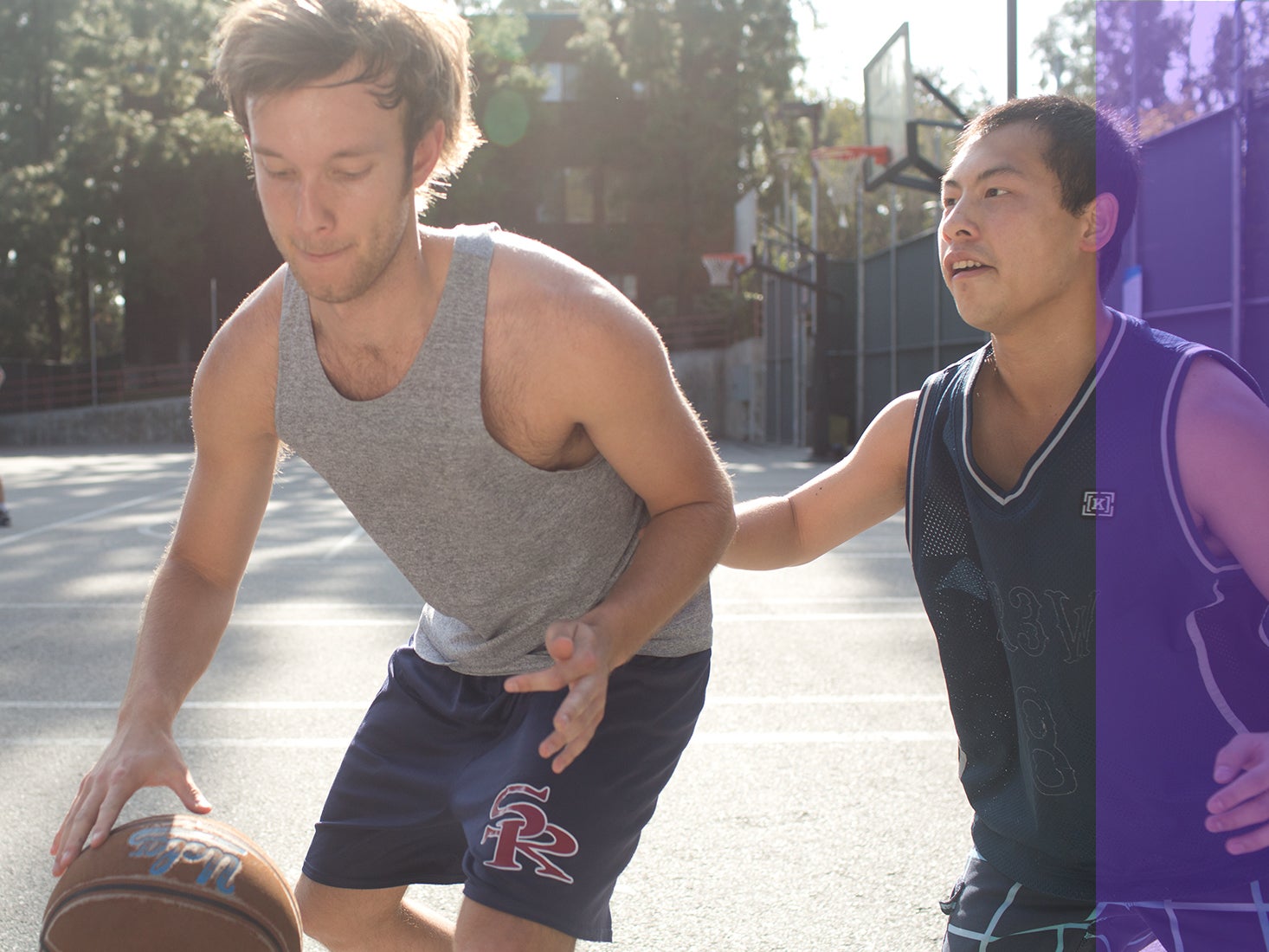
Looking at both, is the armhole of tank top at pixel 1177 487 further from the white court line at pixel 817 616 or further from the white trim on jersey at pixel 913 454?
the white court line at pixel 817 616

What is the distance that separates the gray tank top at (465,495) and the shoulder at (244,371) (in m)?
0.05

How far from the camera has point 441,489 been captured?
2.43 m

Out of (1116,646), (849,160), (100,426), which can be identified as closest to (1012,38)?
(1116,646)

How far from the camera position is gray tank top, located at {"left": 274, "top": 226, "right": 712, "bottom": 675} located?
2377mm

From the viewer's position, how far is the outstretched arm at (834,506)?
8.85 ft

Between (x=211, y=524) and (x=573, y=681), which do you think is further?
(x=211, y=524)

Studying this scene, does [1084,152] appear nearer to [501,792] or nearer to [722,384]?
[501,792]

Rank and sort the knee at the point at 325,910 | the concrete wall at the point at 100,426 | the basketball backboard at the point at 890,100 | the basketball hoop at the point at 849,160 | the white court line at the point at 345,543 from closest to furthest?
the knee at the point at 325,910 → the white court line at the point at 345,543 → the basketball backboard at the point at 890,100 → the basketball hoop at the point at 849,160 → the concrete wall at the point at 100,426

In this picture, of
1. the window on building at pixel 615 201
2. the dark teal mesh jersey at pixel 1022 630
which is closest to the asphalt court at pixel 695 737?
the dark teal mesh jersey at pixel 1022 630

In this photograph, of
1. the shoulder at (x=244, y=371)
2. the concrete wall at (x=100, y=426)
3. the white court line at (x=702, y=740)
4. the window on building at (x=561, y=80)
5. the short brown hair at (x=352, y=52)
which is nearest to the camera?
the short brown hair at (x=352, y=52)

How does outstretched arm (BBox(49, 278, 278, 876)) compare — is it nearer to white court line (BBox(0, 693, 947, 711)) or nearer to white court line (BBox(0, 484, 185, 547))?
white court line (BBox(0, 693, 947, 711))

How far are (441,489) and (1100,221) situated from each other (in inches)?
49.4

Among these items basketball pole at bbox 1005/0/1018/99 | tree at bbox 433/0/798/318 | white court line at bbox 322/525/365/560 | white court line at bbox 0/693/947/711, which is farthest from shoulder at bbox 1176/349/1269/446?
tree at bbox 433/0/798/318

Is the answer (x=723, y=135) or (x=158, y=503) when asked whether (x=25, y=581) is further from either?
(x=723, y=135)
